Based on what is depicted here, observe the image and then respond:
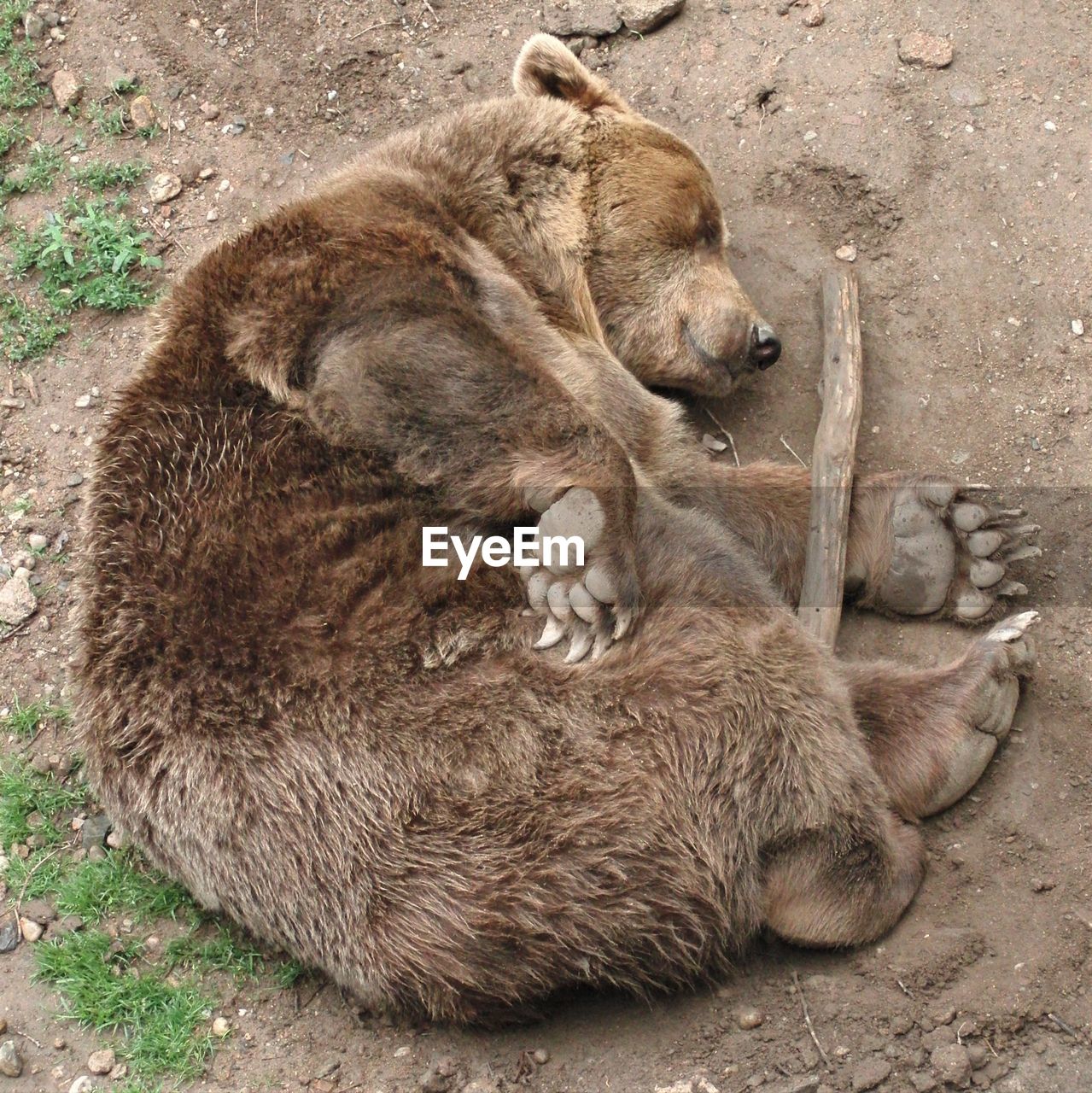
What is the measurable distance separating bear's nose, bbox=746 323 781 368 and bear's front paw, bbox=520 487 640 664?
1.55 m

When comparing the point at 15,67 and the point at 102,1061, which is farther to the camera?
the point at 15,67

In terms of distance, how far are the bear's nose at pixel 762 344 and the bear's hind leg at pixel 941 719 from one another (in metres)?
1.54

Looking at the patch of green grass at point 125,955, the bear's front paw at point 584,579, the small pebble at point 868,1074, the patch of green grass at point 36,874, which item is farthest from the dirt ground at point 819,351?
the bear's front paw at point 584,579

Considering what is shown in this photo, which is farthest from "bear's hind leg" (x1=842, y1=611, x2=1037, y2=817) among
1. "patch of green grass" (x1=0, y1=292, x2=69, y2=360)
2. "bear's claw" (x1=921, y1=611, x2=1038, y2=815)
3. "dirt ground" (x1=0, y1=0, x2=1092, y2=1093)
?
"patch of green grass" (x1=0, y1=292, x2=69, y2=360)

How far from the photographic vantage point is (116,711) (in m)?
4.31

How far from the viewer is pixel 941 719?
15.1 feet

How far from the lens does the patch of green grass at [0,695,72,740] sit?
5.21 metres

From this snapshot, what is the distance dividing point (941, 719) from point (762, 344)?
1.84 metres

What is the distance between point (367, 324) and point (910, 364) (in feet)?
8.57

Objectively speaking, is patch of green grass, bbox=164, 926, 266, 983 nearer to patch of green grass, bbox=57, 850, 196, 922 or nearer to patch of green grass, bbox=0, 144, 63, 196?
patch of green grass, bbox=57, 850, 196, 922

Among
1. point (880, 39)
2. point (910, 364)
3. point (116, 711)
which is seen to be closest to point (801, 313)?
point (910, 364)

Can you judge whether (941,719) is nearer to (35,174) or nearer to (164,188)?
(164,188)

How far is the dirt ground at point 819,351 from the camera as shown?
13.7 ft

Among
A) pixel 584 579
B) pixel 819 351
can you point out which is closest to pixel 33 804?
pixel 584 579
